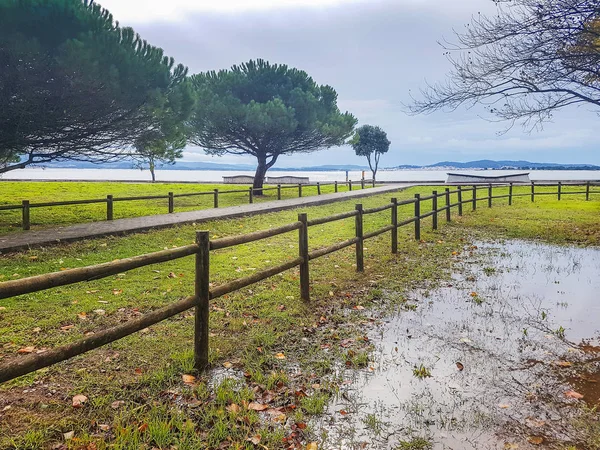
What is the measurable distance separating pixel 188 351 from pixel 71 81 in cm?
1166

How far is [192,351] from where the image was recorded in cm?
403

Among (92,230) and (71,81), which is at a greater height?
(71,81)

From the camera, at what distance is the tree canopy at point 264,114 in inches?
994

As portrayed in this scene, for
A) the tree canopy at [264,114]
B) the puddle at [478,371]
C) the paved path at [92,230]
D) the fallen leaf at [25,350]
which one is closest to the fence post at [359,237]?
the puddle at [478,371]

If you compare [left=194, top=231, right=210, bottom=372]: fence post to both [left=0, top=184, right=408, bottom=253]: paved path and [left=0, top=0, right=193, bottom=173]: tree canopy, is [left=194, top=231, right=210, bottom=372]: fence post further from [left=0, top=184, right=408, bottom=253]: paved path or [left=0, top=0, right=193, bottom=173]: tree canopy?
[left=0, top=0, right=193, bottom=173]: tree canopy

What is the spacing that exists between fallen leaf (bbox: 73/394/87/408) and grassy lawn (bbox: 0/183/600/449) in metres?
0.03

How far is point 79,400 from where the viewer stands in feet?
10.5

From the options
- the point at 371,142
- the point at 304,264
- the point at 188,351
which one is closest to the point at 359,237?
the point at 304,264

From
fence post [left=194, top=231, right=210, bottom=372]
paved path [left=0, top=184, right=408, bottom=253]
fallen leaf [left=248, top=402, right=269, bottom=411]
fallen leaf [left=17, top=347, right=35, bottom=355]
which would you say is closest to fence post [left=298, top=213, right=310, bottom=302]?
fence post [left=194, top=231, right=210, bottom=372]

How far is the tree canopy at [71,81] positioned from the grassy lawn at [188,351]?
6.26m

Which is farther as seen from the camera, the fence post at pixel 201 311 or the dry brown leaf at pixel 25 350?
the dry brown leaf at pixel 25 350

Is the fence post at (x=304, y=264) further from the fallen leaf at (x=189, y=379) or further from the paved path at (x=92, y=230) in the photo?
the paved path at (x=92, y=230)

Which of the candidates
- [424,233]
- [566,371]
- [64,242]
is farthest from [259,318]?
[424,233]

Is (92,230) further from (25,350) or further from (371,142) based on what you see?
(371,142)
